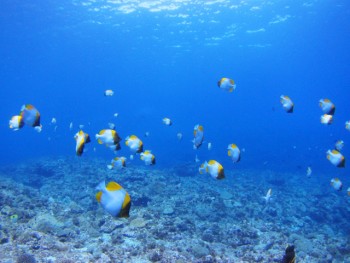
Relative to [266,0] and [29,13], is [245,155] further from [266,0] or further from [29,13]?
[29,13]

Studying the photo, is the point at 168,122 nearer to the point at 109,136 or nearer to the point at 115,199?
the point at 109,136

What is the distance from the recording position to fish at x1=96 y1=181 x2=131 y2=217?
3.23m

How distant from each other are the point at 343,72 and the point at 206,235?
61.1 metres

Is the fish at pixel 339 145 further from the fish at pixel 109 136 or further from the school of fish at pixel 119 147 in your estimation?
the fish at pixel 109 136

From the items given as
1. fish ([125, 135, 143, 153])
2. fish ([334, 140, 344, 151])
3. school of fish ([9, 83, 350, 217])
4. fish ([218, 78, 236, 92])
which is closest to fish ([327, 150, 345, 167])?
school of fish ([9, 83, 350, 217])

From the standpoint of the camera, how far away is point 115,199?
324 centimetres

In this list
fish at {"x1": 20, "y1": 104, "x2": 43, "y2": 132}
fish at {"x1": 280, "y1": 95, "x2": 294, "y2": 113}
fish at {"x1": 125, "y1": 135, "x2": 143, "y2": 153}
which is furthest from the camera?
fish at {"x1": 280, "y1": 95, "x2": 294, "y2": 113}

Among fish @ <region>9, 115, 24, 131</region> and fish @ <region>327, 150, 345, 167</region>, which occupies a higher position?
fish @ <region>9, 115, 24, 131</region>

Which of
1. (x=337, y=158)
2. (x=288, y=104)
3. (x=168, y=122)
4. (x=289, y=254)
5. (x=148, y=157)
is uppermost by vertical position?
(x=288, y=104)

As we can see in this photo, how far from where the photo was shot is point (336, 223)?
1630 centimetres

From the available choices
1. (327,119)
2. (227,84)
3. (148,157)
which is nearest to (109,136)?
(148,157)

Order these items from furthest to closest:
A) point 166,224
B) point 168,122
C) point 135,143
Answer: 1. point 168,122
2. point 166,224
3. point 135,143

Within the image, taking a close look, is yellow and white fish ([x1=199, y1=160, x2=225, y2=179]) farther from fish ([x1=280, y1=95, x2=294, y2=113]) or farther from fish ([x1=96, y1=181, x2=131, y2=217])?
fish ([x1=280, y1=95, x2=294, y2=113])

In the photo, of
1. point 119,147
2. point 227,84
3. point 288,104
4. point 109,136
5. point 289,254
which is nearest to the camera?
point 289,254
